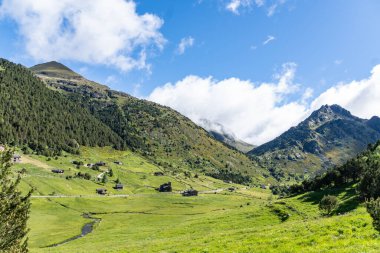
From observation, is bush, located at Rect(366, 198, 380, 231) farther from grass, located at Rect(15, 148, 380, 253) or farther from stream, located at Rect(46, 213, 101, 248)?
stream, located at Rect(46, 213, 101, 248)

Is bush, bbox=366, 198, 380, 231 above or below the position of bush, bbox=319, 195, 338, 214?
above

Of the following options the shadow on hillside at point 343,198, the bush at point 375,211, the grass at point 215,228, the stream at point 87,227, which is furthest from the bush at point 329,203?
the stream at point 87,227

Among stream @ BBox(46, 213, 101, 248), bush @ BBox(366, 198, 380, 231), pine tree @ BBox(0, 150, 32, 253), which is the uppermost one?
pine tree @ BBox(0, 150, 32, 253)

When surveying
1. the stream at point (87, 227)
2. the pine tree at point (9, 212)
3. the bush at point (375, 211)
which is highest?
the pine tree at point (9, 212)

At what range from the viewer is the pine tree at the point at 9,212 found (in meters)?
21.7

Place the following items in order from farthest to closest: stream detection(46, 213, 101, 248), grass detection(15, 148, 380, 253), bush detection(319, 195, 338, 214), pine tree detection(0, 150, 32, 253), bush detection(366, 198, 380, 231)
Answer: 1. stream detection(46, 213, 101, 248)
2. bush detection(319, 195, 338, 214)
3. grass detection(15, 148, 380, 253)
4. bush detection(366, 198, 380, 231)
5. pine tree detection(0, 150, 32, 253)

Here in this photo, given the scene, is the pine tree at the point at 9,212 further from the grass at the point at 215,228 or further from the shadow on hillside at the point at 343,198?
the shadow on hillside at the point at 343,198

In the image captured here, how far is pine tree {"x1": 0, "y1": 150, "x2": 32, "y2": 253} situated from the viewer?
21734mm

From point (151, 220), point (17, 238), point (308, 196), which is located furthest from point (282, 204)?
point (17, 238)

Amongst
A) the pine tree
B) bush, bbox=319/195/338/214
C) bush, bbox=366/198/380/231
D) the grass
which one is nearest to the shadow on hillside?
the grass

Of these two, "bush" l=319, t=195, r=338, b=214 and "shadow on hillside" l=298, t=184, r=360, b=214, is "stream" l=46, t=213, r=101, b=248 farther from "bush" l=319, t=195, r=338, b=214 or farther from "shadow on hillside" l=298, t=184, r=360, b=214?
"shadow on hillside" l=298, t=184, r=360, b=214

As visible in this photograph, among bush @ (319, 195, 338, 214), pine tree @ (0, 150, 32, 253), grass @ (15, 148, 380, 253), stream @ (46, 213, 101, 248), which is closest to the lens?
pine tree @ (0, 150, 32, 253)

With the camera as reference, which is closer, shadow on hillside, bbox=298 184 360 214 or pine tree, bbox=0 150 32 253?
pine tree, bbox=0 150 32 253

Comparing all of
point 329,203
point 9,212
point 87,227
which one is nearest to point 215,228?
point 329,203
